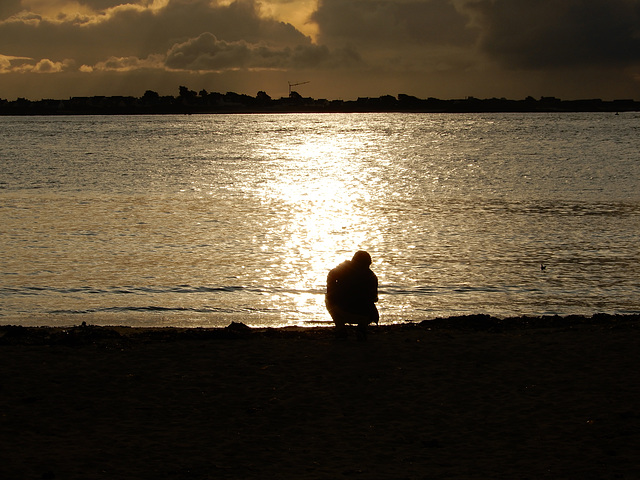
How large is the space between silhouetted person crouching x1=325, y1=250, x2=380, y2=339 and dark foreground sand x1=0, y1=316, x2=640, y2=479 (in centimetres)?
43

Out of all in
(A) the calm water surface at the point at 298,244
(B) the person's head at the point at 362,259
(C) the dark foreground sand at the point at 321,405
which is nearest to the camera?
(C) the dark foreground sand at the point at 321,405

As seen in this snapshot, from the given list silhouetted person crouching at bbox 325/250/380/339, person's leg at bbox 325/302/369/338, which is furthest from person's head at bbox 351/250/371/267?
person's leg at bbox 325/302/369/338

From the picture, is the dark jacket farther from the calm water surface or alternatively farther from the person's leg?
the calm water surface

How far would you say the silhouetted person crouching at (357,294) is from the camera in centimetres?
1180

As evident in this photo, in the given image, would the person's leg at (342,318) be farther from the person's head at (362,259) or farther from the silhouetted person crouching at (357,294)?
the person's head at (362,259)

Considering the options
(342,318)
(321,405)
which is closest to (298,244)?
(342,318)

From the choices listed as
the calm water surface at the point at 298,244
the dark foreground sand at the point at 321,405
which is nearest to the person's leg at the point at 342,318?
the dark foreground sand at the point at 321,405

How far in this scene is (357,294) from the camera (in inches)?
466

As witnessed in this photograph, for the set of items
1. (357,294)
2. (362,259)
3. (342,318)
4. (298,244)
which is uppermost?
(362,259)

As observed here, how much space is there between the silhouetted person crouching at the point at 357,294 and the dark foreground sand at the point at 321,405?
0.43 meters

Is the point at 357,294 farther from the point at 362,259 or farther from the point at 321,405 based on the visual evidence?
the point at 321,405

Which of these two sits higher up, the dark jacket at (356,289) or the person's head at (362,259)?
the person's head at (362,259)

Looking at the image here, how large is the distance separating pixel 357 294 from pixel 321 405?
3.08 meters

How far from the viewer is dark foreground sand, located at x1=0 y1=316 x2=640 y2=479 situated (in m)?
7.38
